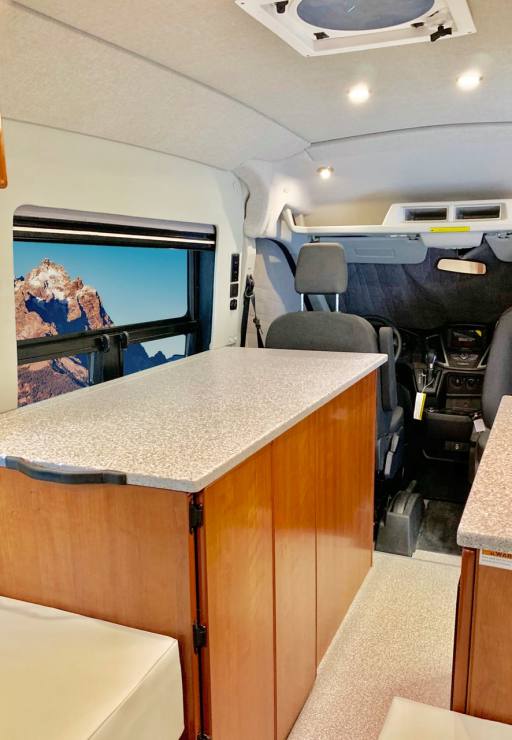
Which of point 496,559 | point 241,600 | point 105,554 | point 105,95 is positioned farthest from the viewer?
point 105,95

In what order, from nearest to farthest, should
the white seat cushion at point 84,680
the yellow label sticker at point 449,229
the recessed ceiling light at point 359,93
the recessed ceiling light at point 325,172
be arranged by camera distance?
the white seat cushion at point 84,680 → the recessed ceiling light at point 359,93 → the recessed ceiling light at point 325,172 → the yellow label sticker at point 449,229

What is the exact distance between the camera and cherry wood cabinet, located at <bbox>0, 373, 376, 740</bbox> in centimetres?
130

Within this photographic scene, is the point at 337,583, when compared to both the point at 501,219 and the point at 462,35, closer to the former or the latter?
the point at 462,35

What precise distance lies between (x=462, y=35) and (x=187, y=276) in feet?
6.39

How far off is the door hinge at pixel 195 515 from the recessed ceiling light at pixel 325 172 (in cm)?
267

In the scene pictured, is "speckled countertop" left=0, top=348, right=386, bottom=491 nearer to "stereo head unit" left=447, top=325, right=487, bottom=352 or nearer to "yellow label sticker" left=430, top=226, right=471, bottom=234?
"yellow label sticker" left=430, top=226, right=471, bottom=234

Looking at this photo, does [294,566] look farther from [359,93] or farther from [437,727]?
[359,93]

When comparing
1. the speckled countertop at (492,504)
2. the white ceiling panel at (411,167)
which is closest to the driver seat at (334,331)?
the white ceiling panel at (411,167)

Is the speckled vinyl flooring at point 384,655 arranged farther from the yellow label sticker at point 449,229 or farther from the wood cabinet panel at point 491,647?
the yellow label sticker at point 449,229

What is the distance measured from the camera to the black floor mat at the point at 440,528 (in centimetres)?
328

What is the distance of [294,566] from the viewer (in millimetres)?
1840

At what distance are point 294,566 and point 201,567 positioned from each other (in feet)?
2.00

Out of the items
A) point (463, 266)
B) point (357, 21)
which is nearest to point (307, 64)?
point (357, 21)

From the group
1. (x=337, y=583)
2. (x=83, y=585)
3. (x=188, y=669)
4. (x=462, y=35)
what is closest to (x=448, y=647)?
(x=337, y=583)
